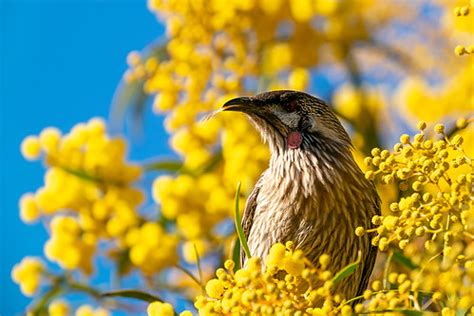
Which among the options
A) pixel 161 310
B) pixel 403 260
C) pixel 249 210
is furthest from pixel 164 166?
pixel 161 310

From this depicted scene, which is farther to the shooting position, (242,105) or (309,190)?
(309,190)

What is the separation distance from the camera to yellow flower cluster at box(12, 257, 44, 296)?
121 inches

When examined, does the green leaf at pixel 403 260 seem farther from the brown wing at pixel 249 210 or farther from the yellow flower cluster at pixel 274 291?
the brown wing at pixel 249 210

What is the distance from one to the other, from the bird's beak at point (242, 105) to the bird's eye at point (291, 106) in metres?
0.11

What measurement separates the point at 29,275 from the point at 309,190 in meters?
1.01

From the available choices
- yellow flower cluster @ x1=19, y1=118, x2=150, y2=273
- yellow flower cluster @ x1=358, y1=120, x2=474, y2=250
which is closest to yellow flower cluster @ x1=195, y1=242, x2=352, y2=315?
yellow flower cluster @ x1=358, y1=120, x2=474, y2=250

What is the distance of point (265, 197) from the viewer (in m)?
2.76

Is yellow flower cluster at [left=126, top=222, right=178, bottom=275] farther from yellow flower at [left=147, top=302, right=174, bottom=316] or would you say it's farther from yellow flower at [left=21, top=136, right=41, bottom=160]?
yellow flower at [left=147, top=302, right=174, bottom=316]

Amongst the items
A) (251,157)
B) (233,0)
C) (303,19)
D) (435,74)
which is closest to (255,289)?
(251,157)

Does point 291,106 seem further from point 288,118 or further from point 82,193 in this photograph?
point 82,193

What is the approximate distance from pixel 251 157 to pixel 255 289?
1680 mm

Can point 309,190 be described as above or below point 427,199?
above

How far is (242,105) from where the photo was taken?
8.35 feet

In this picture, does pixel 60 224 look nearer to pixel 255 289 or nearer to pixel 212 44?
pixel 212 44
